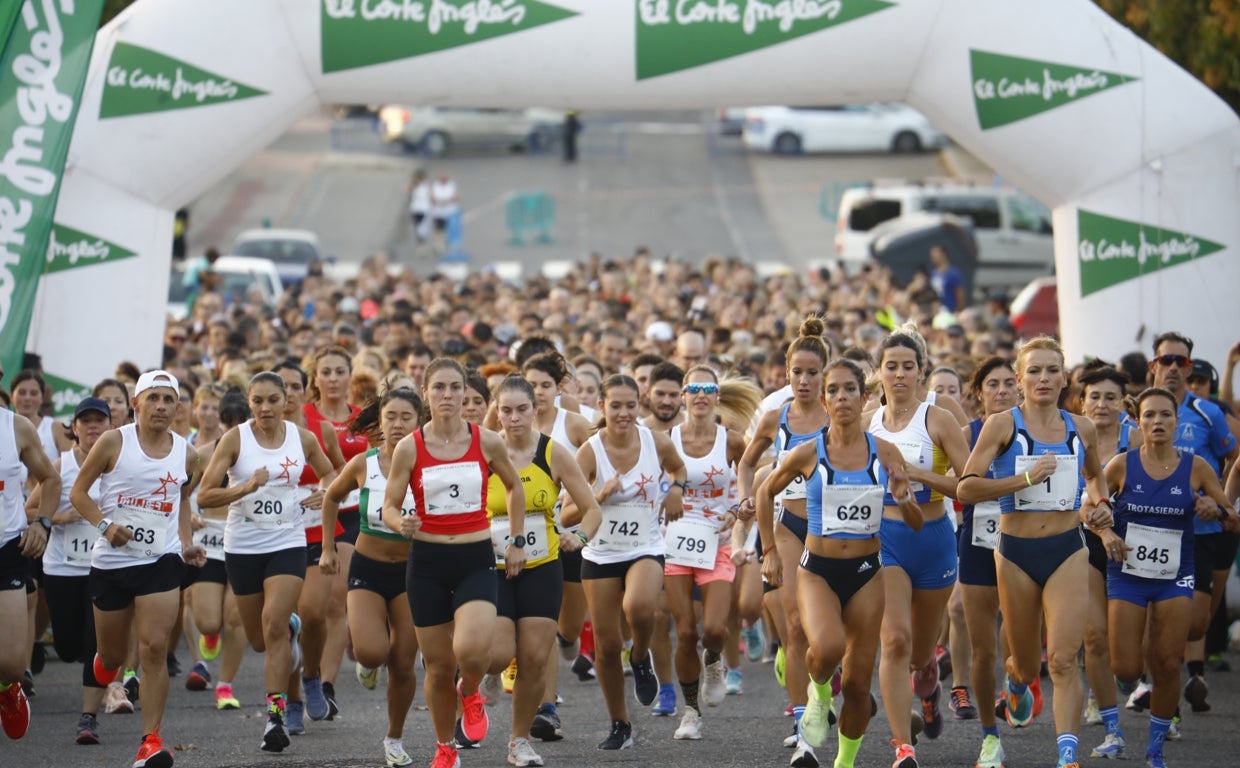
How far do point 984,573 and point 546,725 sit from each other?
2.40 metres

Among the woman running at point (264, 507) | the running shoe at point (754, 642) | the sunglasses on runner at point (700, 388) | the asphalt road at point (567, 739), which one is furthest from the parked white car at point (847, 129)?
the woman running at point (264, 507)

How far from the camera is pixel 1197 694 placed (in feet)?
36.0

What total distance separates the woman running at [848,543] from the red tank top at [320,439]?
296cm

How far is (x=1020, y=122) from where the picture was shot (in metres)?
14.3

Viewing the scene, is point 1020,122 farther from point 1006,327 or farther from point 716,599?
point 1006,327

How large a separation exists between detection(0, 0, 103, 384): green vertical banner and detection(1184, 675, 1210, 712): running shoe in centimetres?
787

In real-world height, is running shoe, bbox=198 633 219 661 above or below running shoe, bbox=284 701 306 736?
above

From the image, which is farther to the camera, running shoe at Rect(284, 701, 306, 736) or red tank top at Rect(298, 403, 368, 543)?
red tank top at Rect(298, 403, 368, 543)

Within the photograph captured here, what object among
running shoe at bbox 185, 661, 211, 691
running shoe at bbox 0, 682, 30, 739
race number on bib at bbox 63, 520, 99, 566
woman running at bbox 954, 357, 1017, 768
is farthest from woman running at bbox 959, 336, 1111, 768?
running shoe at bbox 185, 661, 211, 691

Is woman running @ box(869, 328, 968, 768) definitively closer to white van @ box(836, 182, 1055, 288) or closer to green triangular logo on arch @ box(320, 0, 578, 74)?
green triangular logo on arch @ box(320, 0, 578, 74)

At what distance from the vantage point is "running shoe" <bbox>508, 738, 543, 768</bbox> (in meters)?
9.16

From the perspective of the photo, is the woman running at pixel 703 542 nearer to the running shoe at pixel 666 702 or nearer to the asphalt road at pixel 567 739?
the running shoe at pixel 666 702

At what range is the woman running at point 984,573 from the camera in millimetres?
9305

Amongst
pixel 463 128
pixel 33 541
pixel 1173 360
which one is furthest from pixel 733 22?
pixel 463 128
